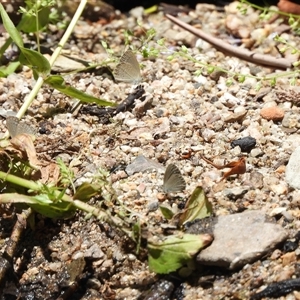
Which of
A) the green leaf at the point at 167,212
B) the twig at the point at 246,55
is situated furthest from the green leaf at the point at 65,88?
the twig at the point at 246,55

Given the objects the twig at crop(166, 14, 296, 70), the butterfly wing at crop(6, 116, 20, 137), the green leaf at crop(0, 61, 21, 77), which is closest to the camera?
the butterfly wing at crop(6, 116, 20, 137)

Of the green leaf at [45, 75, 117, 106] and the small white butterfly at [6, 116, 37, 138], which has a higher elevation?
the green leaf at [45, 75, 117, 106]

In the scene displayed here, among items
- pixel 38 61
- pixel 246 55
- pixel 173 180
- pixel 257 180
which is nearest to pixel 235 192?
pixel 257 180

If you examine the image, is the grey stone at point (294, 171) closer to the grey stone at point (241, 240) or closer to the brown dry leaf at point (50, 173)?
the grey stone at point (241, 240)

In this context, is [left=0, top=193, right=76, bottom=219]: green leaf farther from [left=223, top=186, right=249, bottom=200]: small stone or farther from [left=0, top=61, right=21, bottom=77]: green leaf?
[left=0, top=61, right=21, bottom=77]: green leaf

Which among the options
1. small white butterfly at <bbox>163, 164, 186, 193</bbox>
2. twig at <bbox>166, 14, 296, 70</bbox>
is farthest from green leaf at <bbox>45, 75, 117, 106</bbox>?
twig at <bbox>166, 14, 296, 70</bbox>

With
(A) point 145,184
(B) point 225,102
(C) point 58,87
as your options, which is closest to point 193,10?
(B) point 225,102

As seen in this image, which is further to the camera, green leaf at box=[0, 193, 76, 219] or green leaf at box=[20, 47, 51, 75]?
green leaf at box=[20, 47, 51, 75]
